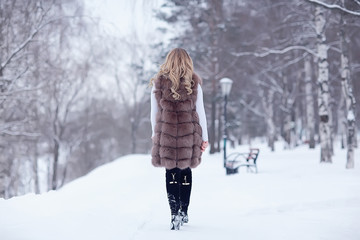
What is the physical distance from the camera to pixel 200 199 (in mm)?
7027

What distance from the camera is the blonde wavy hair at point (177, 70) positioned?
13.2 ft

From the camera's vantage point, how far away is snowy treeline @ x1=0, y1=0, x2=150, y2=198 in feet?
33.8

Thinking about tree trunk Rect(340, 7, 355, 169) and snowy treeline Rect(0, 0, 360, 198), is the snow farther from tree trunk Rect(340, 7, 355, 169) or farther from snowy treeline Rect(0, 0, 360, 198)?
snowy treeline Rect(0, 0, 360, 198)

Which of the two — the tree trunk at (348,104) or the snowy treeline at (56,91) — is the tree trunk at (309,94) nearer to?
the tree trunk at (348,104)

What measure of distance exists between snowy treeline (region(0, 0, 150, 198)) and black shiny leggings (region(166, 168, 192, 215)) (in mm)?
6490

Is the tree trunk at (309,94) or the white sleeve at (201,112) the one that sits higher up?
the tree trunk at (309,94)

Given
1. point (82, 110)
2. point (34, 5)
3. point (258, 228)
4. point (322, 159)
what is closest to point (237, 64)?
point (322, 159)

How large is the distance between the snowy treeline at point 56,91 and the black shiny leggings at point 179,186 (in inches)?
256

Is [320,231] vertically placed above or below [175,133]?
below

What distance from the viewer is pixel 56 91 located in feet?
61.2

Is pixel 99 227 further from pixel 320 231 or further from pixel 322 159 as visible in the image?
pixel 322 159

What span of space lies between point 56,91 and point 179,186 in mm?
16007

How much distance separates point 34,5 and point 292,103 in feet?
57.3

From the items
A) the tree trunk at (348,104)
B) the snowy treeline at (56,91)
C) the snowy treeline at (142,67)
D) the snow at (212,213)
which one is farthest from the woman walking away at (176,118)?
the tree trunk at (348,104)
